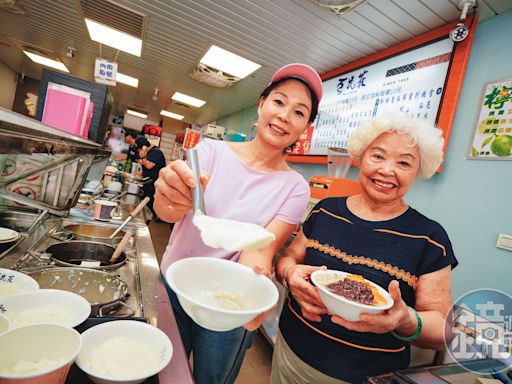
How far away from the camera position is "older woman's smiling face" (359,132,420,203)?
52.5 inches

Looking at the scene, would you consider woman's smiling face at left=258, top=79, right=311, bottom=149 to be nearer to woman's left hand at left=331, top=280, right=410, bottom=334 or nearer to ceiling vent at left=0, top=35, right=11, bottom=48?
woman's left hand at left=331, top=280, right=410, bottom=334

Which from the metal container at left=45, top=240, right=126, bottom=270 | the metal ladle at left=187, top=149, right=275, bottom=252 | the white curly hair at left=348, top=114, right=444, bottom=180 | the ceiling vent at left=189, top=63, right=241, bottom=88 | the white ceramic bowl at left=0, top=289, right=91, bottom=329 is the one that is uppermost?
the ceiling vent at left=189, top=63, right=241, bottom=88

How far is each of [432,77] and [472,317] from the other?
2224 millimetres

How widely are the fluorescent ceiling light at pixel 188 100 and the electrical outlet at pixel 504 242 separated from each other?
742 cm

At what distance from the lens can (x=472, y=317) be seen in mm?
1525

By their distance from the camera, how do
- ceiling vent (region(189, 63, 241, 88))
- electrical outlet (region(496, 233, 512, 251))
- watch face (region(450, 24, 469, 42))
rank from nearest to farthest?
electrical outlet (region(496, 233, 512, 251)) → watch face (region(450, 24, 469, 42)) → ceiling vent (region(189, 63, 241, 88))

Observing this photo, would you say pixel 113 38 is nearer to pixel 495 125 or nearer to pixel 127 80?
pixel 127 80

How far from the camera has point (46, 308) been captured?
36.2 inches

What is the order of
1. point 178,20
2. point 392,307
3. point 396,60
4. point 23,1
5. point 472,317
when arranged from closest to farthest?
point 392,307 < point 472,317 < point 396,60 < point 178,20 < point 23,1

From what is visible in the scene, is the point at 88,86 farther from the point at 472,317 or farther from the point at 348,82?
the point at 472,317

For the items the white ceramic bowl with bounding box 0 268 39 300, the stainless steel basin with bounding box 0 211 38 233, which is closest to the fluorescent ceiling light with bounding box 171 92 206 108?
the stainless steel basin with bounding box 0 211 38 233

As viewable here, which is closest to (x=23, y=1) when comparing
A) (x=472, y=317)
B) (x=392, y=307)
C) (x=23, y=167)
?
(x=23, y=167)

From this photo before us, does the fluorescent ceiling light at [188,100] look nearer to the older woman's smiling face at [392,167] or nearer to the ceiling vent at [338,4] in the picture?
the ceiling vent at [338,4]

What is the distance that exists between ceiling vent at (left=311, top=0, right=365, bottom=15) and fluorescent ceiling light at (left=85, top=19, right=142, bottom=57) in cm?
337
